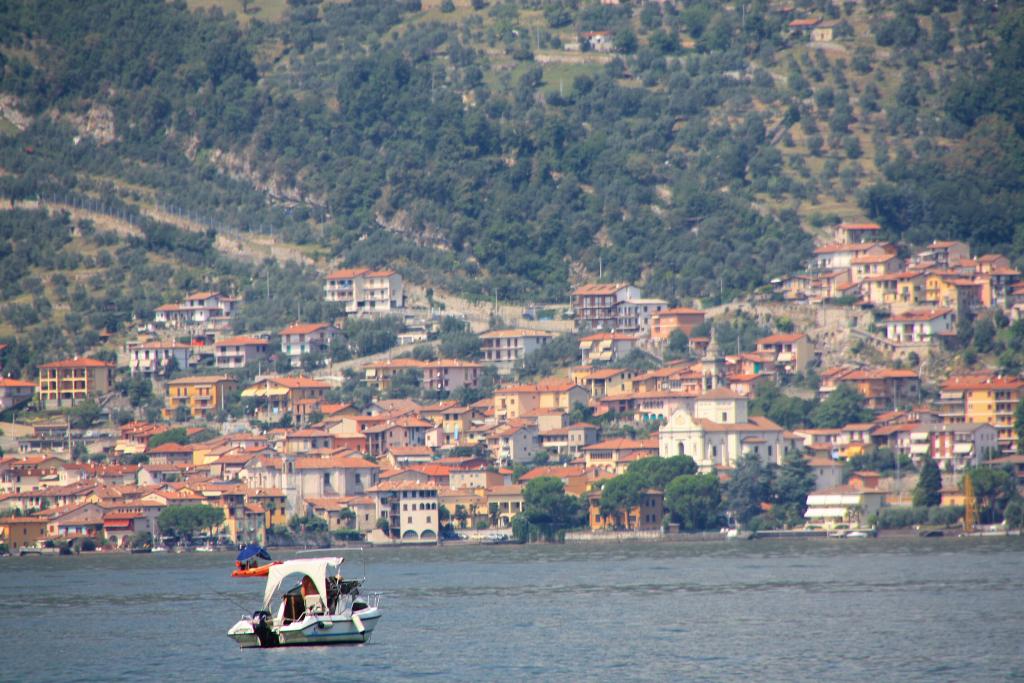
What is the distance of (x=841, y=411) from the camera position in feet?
415

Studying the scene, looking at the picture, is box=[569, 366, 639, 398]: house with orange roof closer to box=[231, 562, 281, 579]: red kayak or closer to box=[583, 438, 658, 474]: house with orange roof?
box=[583, 438, 658, 474]: house with orange roof

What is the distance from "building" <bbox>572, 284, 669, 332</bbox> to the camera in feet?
488

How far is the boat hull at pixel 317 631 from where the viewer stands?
5625cm

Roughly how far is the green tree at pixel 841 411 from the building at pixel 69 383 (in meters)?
40.6

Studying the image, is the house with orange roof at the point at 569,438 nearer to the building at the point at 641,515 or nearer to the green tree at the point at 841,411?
the green tree at the point at 841,411

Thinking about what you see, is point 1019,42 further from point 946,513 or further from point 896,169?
point 946,513

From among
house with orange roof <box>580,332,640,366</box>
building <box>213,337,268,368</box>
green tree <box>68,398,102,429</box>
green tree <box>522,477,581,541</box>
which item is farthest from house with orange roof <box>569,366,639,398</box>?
green tree <box>68,398,102,429</box>

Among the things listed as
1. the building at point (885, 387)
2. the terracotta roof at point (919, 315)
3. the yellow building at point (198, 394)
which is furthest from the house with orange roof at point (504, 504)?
the terracotta roof at point (919, 315)

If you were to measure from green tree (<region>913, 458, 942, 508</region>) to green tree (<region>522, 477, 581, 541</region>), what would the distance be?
1528 centimetres

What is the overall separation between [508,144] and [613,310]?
29076 mm

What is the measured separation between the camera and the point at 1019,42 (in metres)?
176

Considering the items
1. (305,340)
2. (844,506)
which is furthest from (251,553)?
(305,340)

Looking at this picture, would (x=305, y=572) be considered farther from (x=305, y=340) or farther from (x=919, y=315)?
(x=305, y=340)

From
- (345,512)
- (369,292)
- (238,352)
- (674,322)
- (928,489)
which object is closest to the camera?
(928,489)
